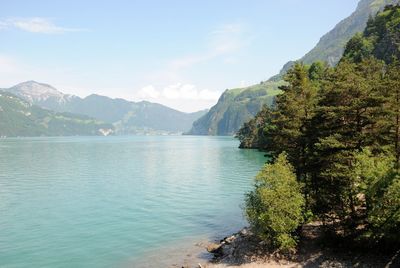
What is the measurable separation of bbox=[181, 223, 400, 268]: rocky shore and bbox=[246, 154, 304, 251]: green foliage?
1.39 meters

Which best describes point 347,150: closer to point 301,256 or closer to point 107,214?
point 301,256

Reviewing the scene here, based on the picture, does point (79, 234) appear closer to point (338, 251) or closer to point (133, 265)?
point (133, 265)

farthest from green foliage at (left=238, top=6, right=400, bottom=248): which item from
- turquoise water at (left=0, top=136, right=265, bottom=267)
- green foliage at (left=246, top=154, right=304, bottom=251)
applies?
turquoise water at (left=0, top=136, right=265, bottom=267)

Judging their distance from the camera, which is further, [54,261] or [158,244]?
[158,244]

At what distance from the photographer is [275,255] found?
125 feet

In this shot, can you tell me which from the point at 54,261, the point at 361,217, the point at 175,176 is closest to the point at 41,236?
the point at 54,261

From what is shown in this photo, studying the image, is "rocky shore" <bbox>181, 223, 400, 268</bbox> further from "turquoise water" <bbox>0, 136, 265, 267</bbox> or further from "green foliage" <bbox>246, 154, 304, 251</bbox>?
"turquoise water" <bbox>0, 136, 265, 267</bbox>

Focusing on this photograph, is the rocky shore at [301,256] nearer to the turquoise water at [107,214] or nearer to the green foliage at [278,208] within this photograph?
the green foliage at [278,208]

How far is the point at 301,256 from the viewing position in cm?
3762

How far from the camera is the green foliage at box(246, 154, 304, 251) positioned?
37.9 m

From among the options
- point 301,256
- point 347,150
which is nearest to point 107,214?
point 301,256

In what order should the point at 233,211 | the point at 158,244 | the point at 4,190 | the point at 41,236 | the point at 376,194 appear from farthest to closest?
the point at 4,190 → the point at 233,211 → the point at 41,236 → the point at 158,244 → the point at 376,194

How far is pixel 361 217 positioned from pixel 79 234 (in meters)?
37.3

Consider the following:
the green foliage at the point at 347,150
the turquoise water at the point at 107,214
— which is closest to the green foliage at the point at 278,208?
the green foliage at the point at 347,150
